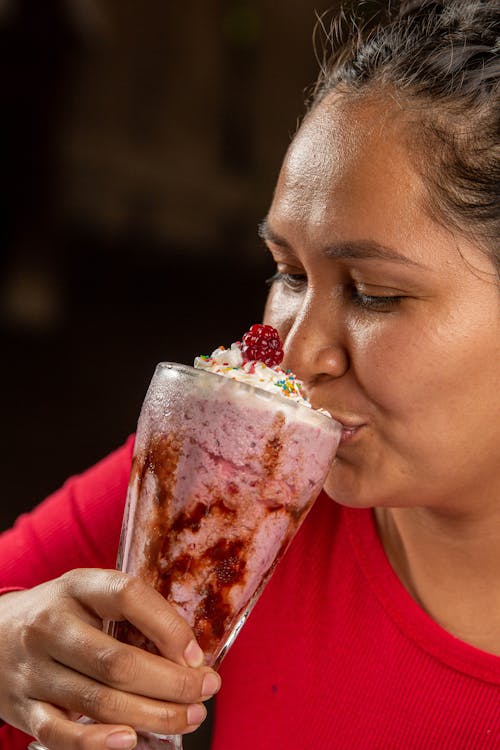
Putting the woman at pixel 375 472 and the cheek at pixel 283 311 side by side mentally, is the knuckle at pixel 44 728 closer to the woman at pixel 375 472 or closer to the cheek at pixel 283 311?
the woman at pixel 375 472

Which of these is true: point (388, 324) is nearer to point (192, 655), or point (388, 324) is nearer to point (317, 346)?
point (317, 346)

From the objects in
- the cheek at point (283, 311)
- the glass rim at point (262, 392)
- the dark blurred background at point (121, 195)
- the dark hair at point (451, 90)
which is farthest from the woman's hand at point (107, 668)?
the dark blurred background at point (121, 195)

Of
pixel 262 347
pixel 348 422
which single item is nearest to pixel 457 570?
pixel 348 422

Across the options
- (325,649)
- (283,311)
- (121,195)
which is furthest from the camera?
(121,195)

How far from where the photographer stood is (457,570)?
3.56 ft

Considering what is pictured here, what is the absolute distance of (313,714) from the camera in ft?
3.62

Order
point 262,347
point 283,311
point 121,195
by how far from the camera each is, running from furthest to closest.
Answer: point 121,195 < point 283,311 < point 262,347

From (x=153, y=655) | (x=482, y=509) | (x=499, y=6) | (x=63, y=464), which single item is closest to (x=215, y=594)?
(x=153, y=655)

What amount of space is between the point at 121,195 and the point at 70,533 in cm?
143

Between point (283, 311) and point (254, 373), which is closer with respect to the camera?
point (254, 373)

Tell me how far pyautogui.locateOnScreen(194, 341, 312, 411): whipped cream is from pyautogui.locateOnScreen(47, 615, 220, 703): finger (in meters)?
0.23

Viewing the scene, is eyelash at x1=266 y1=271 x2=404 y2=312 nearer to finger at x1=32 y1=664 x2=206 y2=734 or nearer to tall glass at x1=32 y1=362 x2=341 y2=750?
tall glass at x1=32 y1=362 x2=341 y2=750

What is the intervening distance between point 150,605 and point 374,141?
0.46 m

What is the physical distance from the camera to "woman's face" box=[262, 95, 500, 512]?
0.88m
